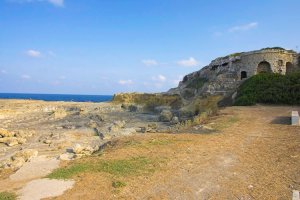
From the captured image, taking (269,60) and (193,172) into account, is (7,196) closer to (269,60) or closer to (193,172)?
(193,172)

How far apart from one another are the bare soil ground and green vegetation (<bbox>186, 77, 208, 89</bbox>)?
30852 mm

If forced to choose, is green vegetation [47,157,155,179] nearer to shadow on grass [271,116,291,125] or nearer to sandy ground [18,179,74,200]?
sandy ground [18,179,74,200]

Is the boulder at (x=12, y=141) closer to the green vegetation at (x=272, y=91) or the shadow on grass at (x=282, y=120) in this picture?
the shadow on grass at (x=282, y=120)

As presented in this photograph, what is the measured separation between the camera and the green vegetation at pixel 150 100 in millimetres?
50125

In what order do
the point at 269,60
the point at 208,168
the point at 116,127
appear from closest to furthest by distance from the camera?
1. the point at 208,168
2. the point at 116,127
3. the point at 269,60

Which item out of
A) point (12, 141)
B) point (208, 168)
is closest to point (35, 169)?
point (208, 168)

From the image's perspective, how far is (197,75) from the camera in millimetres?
53281

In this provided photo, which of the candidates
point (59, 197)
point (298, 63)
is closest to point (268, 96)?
point (298, 63)

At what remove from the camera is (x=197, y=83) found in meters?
50.1

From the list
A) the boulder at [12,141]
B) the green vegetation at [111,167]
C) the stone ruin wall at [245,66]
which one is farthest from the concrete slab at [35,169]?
the stone ruin wall at [245,66]

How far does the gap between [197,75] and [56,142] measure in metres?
34.1

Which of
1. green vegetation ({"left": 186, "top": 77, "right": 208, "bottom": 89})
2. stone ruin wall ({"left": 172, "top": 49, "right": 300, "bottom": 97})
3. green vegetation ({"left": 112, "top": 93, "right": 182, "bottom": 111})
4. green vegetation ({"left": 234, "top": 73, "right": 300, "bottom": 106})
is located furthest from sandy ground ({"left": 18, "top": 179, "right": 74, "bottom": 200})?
green vegetation ({"left": 186, "top": 77, "right": 208, "bottom": 89})

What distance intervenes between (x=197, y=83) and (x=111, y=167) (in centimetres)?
4001

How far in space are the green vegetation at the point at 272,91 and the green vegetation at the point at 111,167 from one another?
66.2ft
